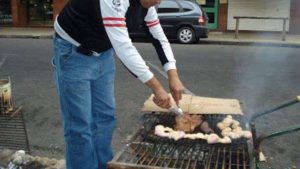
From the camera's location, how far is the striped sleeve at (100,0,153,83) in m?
Result: 2.74

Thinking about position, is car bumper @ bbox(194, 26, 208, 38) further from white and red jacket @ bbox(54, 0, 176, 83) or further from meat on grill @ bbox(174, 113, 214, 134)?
white and red jacket @ bbox(54, 0, 176, 83)

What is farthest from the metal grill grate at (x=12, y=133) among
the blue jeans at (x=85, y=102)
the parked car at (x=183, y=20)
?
the parked car at (x=183, y=20)

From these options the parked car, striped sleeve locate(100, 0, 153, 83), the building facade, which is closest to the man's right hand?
→ striped sleeve locate(100, 0, 153, 83)

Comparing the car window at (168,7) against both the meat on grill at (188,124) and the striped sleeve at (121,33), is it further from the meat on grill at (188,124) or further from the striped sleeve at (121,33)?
the striped sleeve at (121,33)

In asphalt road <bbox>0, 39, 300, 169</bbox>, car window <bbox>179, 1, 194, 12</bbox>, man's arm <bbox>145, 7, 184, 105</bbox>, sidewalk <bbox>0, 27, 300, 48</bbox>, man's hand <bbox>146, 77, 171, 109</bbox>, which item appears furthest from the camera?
sidewalk <bbox>0, 27, 300, 48</bbox>

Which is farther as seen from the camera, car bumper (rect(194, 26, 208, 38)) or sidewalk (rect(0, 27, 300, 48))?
sidewalk (rect(0, 27, 300, 48))

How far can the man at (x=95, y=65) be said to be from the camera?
282 cm

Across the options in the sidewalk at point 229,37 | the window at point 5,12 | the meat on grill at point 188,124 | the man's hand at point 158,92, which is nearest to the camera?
the man's hand at point 158,92

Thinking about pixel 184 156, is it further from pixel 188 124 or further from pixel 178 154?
pixel 188 124

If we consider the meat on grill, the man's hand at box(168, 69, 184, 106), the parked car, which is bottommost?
the parked car

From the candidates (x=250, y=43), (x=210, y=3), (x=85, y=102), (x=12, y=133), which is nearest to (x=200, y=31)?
(x=250, y=43)

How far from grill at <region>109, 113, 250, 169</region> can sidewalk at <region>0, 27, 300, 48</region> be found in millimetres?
12691

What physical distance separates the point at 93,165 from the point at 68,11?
1.13 meters

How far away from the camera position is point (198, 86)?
320 inches
